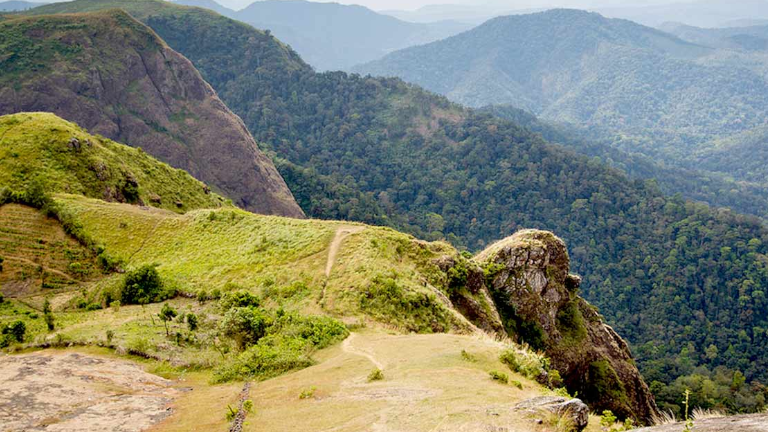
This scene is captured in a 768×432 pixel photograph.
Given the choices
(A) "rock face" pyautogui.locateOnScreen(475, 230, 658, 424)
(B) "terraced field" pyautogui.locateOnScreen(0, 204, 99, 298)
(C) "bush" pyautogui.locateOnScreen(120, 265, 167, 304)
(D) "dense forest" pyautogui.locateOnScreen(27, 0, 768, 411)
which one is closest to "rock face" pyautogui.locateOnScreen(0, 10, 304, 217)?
(D) "dense forest" pyautogui.locateOnScreen(27, 0, 768, 411)

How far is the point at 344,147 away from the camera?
523 feet

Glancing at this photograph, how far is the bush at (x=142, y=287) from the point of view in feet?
86.4

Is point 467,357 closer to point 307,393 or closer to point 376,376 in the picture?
point 376,376

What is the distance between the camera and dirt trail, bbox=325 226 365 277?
2683 cm

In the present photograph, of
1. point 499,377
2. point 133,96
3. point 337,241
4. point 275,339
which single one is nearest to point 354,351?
point 275,339

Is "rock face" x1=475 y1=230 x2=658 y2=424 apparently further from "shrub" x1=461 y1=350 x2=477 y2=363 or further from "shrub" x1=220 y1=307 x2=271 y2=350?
"shrub" x1=220 y1=307 x2=271 y2=350

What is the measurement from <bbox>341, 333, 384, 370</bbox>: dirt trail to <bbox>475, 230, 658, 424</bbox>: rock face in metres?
13.4

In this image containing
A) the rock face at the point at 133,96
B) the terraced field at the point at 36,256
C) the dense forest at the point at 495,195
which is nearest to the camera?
the terraced field at the point at 36,256

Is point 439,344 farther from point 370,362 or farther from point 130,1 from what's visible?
point 130,1

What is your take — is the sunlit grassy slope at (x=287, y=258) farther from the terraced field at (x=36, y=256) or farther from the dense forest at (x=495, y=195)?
the dense forest at (x=495, y=195)

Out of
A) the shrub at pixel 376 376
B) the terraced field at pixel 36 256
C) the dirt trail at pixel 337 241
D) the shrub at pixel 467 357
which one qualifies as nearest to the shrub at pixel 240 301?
the dirt trail at pixel 337 241

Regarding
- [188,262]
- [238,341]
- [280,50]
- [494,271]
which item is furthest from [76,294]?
[280,50]

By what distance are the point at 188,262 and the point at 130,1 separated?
155 m

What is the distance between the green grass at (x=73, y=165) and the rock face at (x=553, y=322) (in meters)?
29.0
